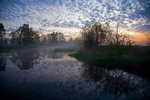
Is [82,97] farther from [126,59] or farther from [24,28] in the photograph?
[24,28]

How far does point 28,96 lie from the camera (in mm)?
4898

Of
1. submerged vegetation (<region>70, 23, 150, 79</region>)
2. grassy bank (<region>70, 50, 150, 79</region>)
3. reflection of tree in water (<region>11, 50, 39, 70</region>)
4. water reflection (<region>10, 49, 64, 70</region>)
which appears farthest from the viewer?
water reflection (<region>10, 49, 64, 70</region>)

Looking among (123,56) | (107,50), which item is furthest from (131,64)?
(107,50)

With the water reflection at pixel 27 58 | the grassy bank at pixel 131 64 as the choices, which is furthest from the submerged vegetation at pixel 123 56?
the water reflection at pixel 27 58

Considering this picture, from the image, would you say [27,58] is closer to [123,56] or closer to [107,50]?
[107,50]

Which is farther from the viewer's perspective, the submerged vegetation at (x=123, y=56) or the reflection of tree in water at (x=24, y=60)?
the reflection of tree in water at (x=24, y=60)

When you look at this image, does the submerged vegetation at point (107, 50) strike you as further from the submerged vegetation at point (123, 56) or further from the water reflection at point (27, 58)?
the water reflection at point (27, 58)

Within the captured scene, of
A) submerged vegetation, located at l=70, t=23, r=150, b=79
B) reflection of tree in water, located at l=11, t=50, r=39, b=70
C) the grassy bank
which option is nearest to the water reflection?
reflection of tree in water, located at l=11, t=50, r=39, b=70

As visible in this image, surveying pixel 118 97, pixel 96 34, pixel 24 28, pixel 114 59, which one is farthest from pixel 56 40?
pixel 118 97

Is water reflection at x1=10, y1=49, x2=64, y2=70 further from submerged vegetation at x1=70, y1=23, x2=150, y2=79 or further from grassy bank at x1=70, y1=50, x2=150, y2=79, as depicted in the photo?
grassy bank at x1=70, y1=50, x2=150, y2=79

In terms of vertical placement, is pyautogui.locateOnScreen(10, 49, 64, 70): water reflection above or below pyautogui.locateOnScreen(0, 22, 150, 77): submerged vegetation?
below

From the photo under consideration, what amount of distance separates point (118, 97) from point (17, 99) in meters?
6.36

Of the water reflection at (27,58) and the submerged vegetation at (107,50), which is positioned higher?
the submerged vegetation at (107,50)

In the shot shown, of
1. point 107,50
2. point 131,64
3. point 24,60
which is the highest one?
point 107,50
